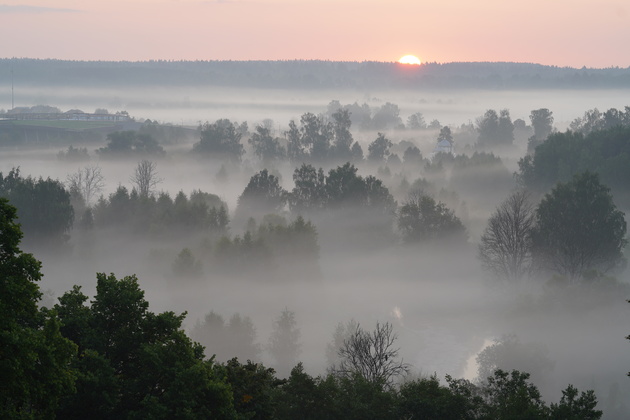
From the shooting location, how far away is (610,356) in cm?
5188

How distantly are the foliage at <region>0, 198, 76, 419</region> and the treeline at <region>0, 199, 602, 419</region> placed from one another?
21mm

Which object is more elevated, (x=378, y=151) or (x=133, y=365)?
(x=133, y=365)

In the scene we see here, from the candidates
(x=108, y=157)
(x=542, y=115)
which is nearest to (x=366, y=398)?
(x=108, y=157)

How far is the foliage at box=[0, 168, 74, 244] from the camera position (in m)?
73.8

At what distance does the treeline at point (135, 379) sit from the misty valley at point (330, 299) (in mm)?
55

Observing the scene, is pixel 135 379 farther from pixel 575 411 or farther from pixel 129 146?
pixel 129 146

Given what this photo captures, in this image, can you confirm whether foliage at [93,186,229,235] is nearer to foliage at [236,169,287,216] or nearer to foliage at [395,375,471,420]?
foliage at [236,169,287,216]

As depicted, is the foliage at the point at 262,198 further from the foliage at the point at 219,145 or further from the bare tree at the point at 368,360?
the foliage at the point at 219,145

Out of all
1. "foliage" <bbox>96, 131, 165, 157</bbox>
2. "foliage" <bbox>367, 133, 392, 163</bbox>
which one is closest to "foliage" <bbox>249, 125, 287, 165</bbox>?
"foliage" <bbox>367, 133, 392, 163</bbox>

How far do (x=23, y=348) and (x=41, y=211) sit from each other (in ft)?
194

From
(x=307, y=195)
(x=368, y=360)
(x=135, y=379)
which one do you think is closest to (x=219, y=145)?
(x=307, y=195)

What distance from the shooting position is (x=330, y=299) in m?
67.8

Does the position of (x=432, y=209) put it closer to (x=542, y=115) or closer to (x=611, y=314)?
(x=611, y=314)

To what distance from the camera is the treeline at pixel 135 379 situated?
722 inches
